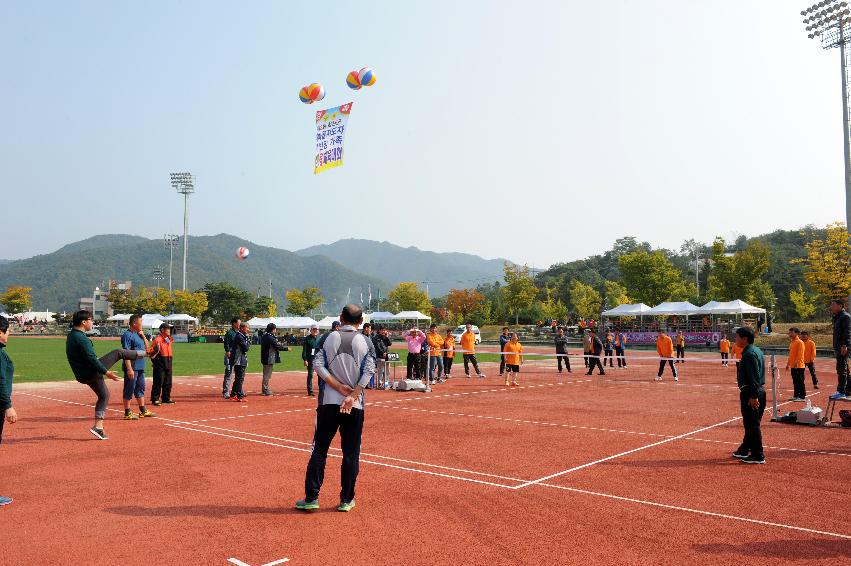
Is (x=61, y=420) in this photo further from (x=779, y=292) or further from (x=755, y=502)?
(x=779, y=292)

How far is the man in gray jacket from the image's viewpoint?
6145 mm

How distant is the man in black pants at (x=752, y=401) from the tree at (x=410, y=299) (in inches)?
3748

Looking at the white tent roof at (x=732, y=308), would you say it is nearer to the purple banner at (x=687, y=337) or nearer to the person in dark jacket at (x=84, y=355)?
the purple banner at (x=687, y=337)

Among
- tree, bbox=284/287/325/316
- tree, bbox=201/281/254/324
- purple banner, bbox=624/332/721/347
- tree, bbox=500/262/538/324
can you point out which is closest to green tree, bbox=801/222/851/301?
purple banner, bbox=624/332/721/347

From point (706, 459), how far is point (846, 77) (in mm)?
36677

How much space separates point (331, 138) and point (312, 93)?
2423 millimetres

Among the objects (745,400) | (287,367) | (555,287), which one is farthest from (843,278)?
(555,287)

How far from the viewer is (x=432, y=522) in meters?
5.88

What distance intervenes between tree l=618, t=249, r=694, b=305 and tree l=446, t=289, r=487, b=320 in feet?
95.3

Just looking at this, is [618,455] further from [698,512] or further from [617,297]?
[617,297]

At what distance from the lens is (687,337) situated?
50.0m

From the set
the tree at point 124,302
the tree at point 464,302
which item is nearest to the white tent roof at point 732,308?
the tree at point 464,302

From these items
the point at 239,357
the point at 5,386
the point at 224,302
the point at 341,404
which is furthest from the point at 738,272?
the point at 224,302

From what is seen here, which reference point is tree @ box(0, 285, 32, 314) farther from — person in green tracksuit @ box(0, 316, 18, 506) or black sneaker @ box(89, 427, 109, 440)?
person in green tracksuit @ box(0, 316, 18, 506)
